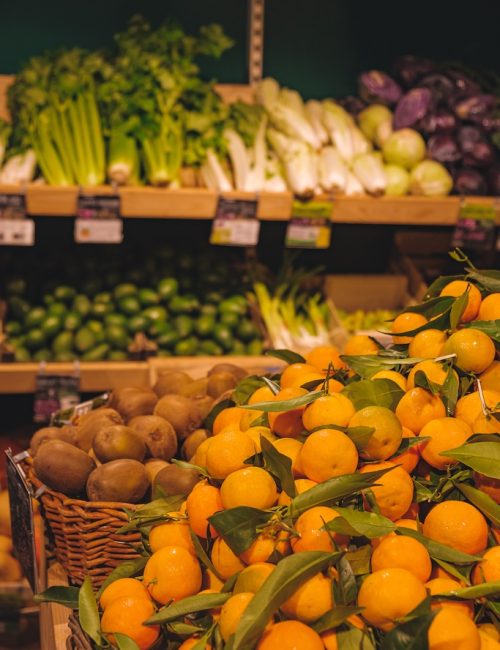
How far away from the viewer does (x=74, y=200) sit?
92.9 inches

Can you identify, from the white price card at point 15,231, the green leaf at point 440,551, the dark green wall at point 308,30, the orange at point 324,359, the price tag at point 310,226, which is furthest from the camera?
the dark green wall at point 308,30

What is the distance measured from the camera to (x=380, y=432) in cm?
111

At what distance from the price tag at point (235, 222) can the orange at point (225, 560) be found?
1442 millimetres

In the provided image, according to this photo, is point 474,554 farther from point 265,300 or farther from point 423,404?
point 265,300

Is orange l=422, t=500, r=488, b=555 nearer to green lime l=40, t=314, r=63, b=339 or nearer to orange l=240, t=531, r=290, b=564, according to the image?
orange l=240, t=531, r=290, b=564

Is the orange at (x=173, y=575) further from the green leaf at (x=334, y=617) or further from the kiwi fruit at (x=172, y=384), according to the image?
the kiwi fruit at (x=172, y=384)

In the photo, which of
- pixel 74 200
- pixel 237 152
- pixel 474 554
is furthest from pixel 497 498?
pixel 237 152

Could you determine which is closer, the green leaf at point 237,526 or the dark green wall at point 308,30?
the green leaf at point 237,526

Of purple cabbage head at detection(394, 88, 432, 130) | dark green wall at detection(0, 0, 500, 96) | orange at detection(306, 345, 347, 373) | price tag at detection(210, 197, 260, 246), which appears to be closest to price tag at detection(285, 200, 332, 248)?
price tag at detection(210, 197, 260, 246)

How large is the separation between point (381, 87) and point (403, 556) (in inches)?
92.6

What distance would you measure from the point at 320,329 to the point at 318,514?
1.91 m

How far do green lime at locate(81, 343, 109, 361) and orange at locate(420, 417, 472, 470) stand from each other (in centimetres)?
157

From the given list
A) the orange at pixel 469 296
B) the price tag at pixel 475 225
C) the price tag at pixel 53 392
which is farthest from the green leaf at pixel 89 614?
the price tag at pixel 475 225

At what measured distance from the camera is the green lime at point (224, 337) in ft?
8.61
